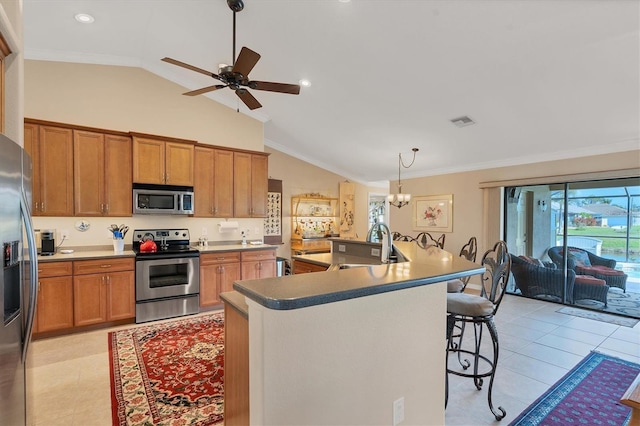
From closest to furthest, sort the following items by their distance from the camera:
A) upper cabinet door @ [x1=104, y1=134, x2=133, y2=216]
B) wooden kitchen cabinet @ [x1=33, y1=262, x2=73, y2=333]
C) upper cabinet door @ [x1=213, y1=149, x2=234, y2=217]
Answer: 1. wooden kitchen cabinet @ [x1=33, y1=262, x2=73, y2=333]
2. upper cabinet door @ [x1=104, y1=134, x2=133, y2=216]
3. upper cabinet door @ [x1=213, y1=149, x2=234, y2=217]

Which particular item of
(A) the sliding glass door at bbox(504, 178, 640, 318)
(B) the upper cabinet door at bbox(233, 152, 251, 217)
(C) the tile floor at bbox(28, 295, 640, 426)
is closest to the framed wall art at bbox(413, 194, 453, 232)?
(A) the sliding glass door at bbox(504, 178, 640, 318)

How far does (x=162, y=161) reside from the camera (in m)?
4.39

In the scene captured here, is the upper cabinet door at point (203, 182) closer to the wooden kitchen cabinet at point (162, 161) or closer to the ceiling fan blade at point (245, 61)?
the wooden kitchen cabinet at point (162, 161)

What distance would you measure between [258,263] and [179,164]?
6.27ft

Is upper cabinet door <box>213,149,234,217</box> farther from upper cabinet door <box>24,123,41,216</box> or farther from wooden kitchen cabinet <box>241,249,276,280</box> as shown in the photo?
upper cabinet door <box>24,123,41,216</box>

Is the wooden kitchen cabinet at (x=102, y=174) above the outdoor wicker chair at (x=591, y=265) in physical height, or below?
above

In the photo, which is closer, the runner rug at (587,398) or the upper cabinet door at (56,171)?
the runner rug at (587,398)

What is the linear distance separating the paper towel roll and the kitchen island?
12.8 feet

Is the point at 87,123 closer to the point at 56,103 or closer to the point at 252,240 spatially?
the point at 56,103

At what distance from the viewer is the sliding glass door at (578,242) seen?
455 cm

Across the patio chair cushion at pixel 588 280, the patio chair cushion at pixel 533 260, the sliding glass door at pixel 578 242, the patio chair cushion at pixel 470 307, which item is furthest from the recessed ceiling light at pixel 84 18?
the patio chair cushion at pixel 588 280

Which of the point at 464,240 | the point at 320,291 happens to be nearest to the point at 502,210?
the point at 464,240

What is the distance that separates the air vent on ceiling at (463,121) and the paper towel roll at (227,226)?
3.82 meters

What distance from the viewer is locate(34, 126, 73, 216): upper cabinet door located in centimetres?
369
